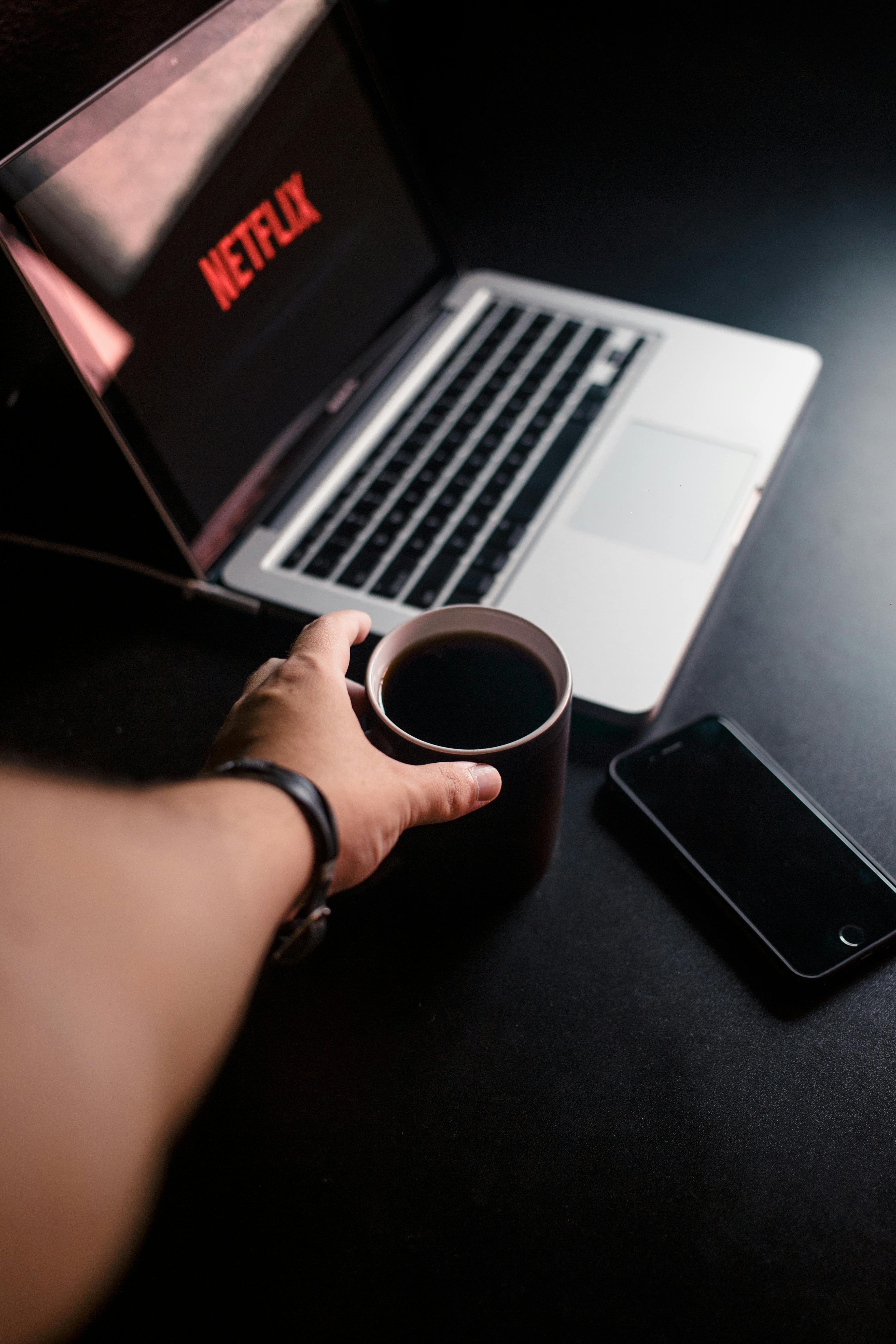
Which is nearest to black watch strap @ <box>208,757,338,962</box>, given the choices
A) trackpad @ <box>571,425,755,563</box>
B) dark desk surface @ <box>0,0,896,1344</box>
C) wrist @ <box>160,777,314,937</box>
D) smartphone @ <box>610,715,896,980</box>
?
wrist @ <box>160,777,314,937</box>

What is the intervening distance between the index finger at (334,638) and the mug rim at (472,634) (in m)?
0.02

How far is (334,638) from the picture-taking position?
0.49 meters

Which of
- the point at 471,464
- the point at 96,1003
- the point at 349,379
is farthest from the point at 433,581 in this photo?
the point at 96,1003

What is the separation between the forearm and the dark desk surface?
0.16m

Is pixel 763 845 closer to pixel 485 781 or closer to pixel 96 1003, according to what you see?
pixel 485 781

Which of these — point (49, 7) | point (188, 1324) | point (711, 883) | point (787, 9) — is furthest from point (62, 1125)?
point (787, 9)

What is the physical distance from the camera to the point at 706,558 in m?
0.70

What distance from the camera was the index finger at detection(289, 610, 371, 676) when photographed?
472 millimetres

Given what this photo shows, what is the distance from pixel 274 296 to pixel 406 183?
0.24 metres

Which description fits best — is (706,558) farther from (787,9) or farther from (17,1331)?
(787,9)

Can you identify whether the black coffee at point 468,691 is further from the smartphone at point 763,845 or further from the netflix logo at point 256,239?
the netflix logo at point 256,239

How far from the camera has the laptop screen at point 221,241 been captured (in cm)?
60

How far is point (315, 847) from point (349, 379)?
563 millimetres

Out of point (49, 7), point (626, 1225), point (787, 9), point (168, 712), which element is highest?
point (49, 7)
